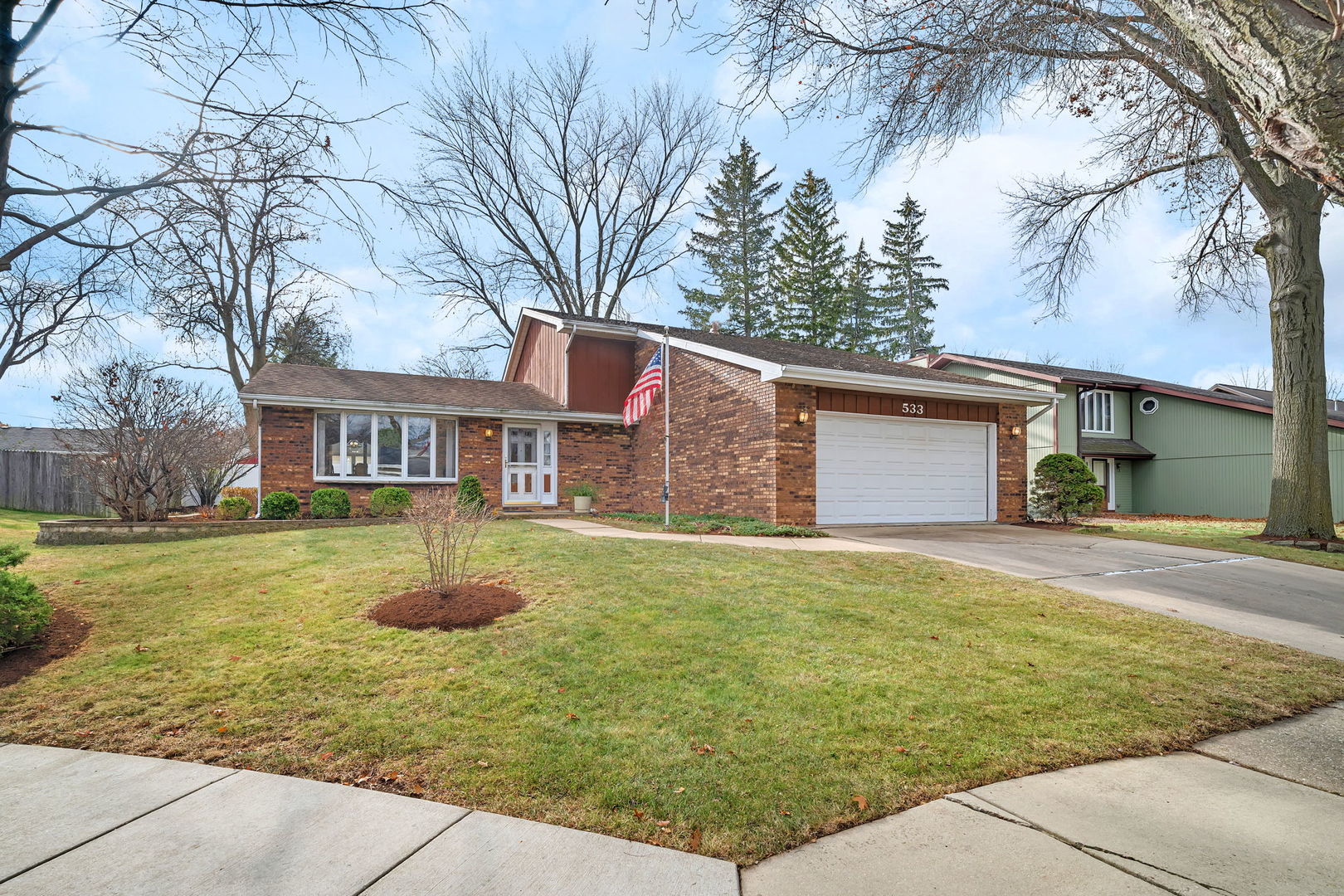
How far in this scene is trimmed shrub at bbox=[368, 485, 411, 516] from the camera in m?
13.5

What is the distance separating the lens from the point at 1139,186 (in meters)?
12.6

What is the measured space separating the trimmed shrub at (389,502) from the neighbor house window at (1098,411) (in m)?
21.6

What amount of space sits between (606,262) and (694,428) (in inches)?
665

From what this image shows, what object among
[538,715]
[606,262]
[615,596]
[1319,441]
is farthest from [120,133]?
[606,262]

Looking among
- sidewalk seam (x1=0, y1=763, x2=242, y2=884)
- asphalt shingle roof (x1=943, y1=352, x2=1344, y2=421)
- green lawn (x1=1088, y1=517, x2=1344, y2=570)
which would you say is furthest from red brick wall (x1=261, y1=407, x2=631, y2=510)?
asphalt shingle roof (x1=943, y1=352, x2=1344, y2=421)

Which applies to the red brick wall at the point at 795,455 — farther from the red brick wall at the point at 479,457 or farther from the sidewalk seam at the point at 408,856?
the sidewalk seam at the point at 408,856

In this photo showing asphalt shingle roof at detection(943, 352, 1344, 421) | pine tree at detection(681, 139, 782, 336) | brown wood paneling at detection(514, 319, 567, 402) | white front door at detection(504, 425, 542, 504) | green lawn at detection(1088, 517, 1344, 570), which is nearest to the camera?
green lawn at detection(1088, 517, 1344, 570)

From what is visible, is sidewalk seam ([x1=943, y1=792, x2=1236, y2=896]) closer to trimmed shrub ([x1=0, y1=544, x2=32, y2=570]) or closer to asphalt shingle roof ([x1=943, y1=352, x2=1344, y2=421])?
trimmed shrub ([x1=0, y1=544, x2=32, y2=570])

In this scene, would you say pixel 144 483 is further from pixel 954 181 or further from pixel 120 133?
pixel 954 181

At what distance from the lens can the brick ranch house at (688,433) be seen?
11625mm

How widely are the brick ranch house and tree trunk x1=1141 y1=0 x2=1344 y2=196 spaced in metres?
7.72

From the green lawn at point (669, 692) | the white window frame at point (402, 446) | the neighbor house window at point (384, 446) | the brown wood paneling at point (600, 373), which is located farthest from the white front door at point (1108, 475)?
the neighbor house window at point (384, 446)

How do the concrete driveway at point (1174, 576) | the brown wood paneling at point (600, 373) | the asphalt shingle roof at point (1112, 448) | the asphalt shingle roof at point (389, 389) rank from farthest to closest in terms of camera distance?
1. the asphalt shingle roof at point (1112, 448)
2. the brown wood paneling at point (600, 373)
3. the asphalt shingle roof at point (389, 389)
4. the concrete driveway at point (1174, 576)

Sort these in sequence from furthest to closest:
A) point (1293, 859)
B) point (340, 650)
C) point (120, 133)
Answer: point (340, 650)
point (120, 133)
point (1293, 859)
